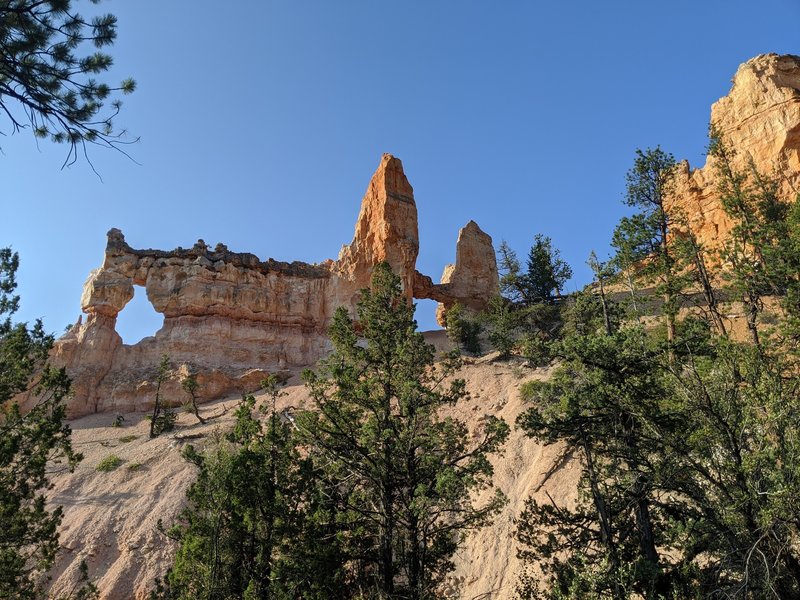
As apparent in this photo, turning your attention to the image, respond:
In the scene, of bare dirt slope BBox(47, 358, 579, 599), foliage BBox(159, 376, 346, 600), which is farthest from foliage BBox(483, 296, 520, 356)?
foliage BBox(159, 376, 346, 600)

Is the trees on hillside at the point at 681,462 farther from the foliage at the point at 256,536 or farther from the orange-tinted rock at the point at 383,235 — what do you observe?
the orange-tinted rock at the point at 383,235

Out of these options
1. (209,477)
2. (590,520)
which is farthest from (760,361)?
(209,477)

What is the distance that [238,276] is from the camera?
166 feet

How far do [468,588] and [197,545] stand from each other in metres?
11.3

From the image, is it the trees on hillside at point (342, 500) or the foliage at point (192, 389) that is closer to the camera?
the trees on hillside at point (342, 500)

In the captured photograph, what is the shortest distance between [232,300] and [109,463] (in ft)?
63.3

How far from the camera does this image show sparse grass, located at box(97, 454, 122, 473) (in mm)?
31781

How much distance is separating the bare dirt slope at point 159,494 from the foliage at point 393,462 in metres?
5.43

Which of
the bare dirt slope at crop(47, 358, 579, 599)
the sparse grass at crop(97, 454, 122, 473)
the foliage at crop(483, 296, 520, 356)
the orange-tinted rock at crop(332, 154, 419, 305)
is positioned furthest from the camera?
the orange-tinted rock at crop(332, 154, 419, 305)

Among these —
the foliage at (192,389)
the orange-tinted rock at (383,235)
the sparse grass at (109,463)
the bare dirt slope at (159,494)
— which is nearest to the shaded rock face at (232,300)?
the orange-tinted rock at (383,235)

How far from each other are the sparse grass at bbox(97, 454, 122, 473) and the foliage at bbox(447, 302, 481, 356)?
74.0 ft

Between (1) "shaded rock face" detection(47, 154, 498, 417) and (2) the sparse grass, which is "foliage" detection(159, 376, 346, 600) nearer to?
(2) the sparse grass

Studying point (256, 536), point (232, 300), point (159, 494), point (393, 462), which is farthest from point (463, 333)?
point (256, 536)

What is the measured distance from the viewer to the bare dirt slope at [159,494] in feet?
70.4
